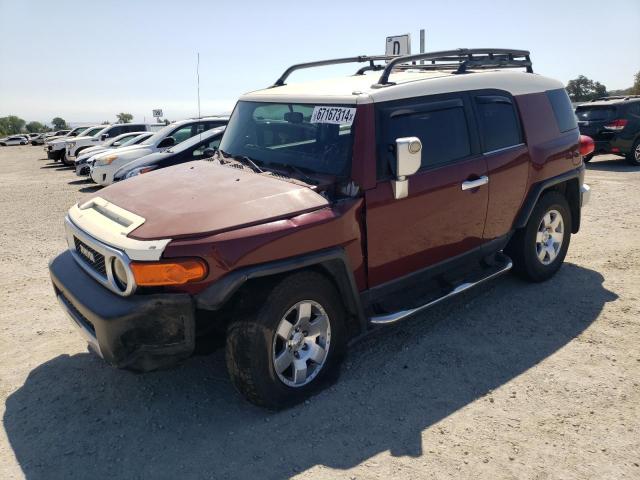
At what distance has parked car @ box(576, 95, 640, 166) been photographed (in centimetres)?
1260

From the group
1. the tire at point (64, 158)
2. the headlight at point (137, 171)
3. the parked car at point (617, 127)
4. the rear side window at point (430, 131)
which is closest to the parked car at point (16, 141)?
the tire at point (64, 158)

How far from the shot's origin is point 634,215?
7676mm

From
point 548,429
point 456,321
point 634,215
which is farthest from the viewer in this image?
point 634,215

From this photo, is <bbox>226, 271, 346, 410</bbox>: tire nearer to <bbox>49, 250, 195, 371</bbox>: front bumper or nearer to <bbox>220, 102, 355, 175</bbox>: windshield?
<bbox>49, 250, 195, 371</bbox>: front bumper

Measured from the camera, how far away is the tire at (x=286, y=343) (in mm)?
3072

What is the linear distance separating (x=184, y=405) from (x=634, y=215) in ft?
23.3

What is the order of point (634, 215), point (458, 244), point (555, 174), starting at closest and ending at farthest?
point (458, 244) < point (555, 174) < point (634, 215)

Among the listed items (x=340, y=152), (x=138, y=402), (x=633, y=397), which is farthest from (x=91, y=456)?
(x=633, y=397)

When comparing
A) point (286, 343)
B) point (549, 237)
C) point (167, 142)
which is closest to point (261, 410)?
point (286, 343)

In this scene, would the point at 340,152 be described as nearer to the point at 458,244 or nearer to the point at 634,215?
the point at 458,244

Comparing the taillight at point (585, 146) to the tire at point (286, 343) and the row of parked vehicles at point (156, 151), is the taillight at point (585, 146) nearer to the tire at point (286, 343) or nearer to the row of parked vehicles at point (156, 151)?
the tire at point (286, 343)

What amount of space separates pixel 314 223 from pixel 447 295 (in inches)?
55.9

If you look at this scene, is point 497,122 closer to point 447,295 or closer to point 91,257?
point 447,295

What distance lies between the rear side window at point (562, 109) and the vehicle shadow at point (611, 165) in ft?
27.3
